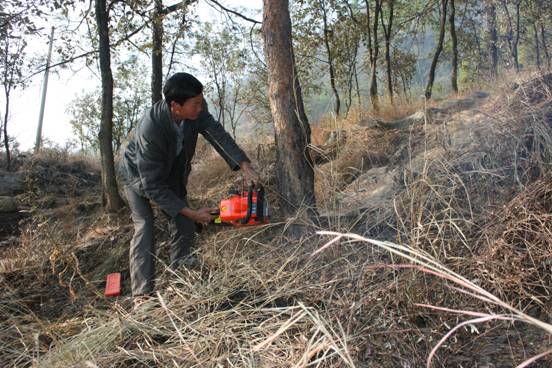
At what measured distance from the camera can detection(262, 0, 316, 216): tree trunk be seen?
12.9 feet

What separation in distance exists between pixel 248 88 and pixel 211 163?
407 inches

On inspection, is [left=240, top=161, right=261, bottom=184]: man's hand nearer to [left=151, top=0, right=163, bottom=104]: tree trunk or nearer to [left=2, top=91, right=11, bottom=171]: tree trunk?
[left=151, top=0, right=163, bottom=104]: tree trunk

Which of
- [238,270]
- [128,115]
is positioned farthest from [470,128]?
[128,115]

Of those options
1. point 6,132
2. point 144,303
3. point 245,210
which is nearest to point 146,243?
point 144,303

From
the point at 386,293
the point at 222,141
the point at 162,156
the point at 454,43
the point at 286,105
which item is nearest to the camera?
the point at 386,293

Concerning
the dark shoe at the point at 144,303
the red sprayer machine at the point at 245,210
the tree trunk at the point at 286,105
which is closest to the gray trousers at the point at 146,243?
the dark shoe at the point at 144,303

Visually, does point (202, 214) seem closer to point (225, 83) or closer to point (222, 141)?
point (222, 141)

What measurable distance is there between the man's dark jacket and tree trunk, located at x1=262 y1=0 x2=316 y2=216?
49cm

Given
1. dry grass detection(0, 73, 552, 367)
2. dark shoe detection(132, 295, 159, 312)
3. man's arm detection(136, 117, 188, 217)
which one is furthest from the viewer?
man's arm detection(136, 117, 188, 217)

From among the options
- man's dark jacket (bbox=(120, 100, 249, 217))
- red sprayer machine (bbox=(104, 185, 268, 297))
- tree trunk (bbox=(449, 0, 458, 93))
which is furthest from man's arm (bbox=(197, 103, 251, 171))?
tree trunk (bbox=(449, 0, 458, 93))

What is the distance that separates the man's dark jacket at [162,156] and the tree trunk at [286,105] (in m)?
0.49

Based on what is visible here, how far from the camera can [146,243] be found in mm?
3609

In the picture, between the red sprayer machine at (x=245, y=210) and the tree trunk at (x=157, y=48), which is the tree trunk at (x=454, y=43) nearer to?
the tree trunk at (x=157, y=48)

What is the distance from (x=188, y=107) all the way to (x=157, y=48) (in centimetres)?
447
